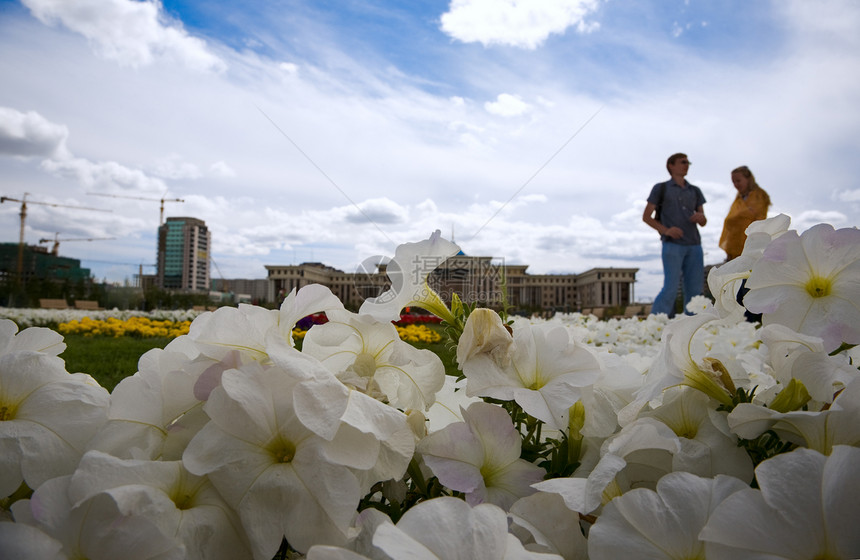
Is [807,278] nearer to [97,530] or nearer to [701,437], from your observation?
[701,437]

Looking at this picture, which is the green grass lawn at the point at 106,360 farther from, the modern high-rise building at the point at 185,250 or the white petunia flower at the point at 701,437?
the modern high-rise building at the point at 185,250

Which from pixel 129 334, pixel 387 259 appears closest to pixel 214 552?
pixel 387 259

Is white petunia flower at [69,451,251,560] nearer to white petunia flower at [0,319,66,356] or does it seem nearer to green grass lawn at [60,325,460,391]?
white petunia flower at [0,319,66,356]

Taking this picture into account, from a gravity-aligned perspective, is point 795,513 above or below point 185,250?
below

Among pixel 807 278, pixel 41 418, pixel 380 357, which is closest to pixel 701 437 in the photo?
pixel 807 278

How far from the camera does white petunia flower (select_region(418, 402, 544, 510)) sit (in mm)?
567

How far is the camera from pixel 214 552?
46cm

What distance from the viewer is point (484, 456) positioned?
1.94 feet

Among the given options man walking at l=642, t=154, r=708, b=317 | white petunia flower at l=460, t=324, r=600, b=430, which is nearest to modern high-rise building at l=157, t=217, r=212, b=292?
man walking at l=642, t=154, r=708, b=317

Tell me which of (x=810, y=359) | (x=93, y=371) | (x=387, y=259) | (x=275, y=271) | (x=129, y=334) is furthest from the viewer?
(x=275, y=271)

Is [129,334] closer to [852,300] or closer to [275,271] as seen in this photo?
[852,300]

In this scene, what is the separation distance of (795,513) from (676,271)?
680cm

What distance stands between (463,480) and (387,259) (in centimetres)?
33

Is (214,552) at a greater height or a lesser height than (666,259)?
lesser
